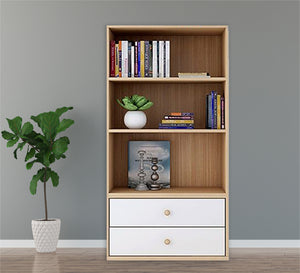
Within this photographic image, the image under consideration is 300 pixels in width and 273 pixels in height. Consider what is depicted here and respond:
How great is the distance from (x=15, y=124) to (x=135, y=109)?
3.35ft

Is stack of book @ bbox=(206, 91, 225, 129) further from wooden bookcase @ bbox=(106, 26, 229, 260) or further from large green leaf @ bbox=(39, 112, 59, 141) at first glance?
large green leaf @ bbox=(39, 112, 59, 141)

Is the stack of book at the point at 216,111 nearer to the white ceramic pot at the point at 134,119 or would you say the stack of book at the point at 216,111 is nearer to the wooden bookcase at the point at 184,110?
the wooden bookcase at the point at 184,110

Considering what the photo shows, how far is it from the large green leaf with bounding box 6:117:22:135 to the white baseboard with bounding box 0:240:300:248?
42.2 inches

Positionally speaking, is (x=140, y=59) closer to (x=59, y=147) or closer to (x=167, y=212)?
(x=59, y=147)

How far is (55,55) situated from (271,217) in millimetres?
2460

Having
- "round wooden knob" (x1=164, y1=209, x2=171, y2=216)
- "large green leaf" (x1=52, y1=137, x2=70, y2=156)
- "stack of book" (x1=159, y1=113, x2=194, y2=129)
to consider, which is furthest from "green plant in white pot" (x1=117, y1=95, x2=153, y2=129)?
"round wooden knob" (x1=164, y1=209, x2=171, y2=216)

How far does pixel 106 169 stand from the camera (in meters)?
4.60

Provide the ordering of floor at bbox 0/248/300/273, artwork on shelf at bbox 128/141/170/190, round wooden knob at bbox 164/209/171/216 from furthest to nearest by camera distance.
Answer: artwork on shelf at bbox 128/141/170/190
round wooden knob at bbox 164/209/171/216
floor at bbox 0/248/300/273

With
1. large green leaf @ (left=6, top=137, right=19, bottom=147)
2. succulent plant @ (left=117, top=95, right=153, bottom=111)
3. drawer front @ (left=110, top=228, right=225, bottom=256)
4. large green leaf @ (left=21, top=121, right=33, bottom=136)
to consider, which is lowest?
drawer front @ (left=110, top=228, right=225, bottom=256)

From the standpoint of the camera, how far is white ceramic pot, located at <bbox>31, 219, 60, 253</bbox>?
4.39 m

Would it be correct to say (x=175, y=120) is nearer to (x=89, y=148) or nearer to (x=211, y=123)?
(x=211, y=123)

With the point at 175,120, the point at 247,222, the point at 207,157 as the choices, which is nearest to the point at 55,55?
the point at 175,120

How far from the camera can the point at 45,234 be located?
439 cm

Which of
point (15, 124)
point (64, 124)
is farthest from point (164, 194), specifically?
point (15, 124)
